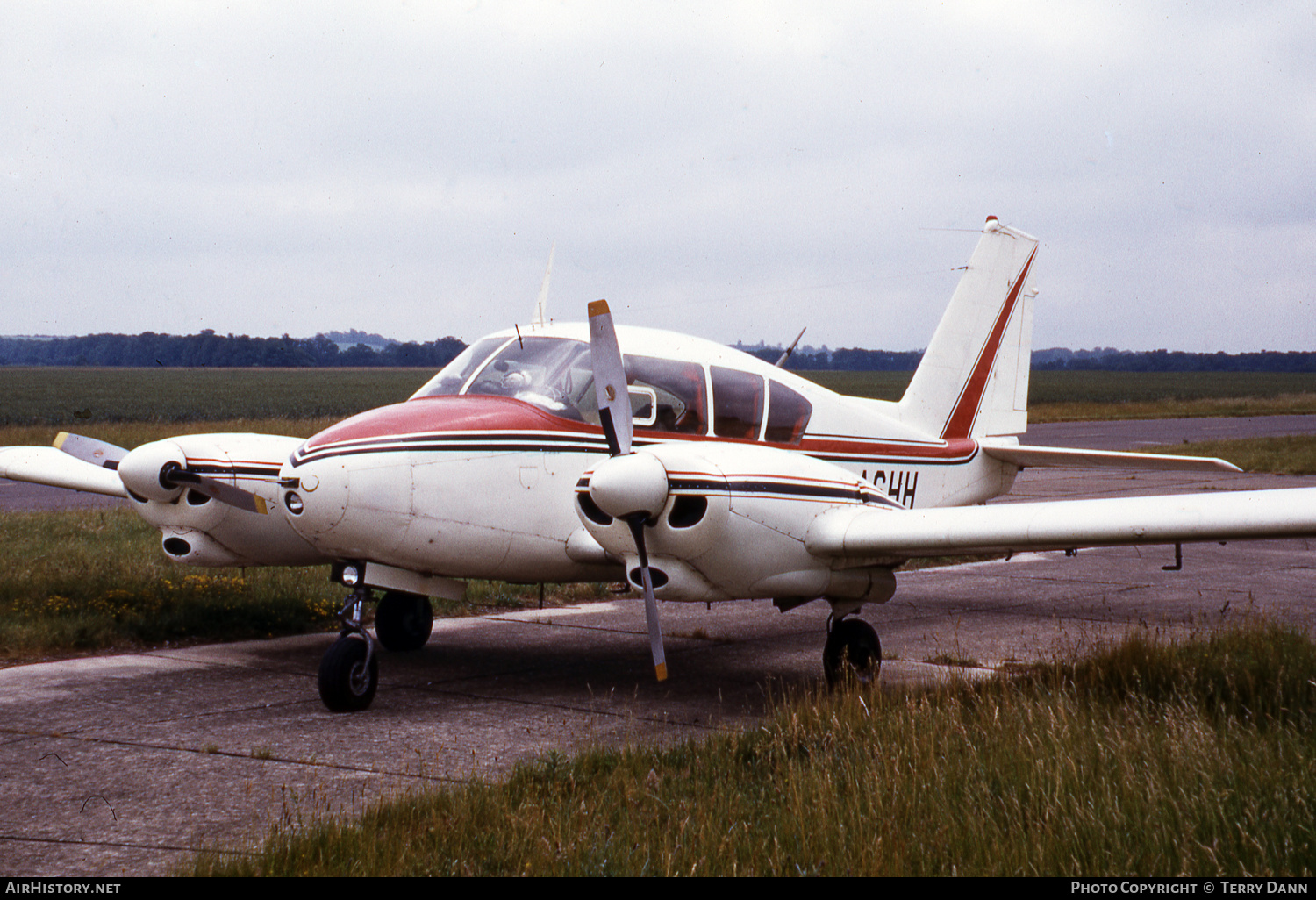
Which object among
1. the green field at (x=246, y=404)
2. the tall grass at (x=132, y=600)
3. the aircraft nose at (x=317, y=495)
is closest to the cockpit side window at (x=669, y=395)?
the aircraft nose at (x=317, y=495)

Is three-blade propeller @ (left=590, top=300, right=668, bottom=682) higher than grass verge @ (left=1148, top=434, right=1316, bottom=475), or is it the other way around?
three-blade propeller @ (left=590, top=300, right=668, bottom=682)

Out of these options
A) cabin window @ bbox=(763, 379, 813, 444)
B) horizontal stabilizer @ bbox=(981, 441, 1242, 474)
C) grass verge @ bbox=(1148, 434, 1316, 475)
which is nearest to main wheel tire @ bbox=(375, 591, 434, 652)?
cabin window @ bbox=(763, 379, 813, 444)

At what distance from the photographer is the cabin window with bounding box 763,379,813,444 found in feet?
30.1

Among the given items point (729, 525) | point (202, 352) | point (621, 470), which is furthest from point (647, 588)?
point (202, 352)

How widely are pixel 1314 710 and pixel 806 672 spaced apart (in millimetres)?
3787

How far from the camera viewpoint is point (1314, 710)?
649 centimetres

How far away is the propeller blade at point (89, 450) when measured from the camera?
33.0 ft

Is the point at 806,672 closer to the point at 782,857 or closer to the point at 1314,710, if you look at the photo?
the point at 1314,710

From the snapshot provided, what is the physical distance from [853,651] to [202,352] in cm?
13352

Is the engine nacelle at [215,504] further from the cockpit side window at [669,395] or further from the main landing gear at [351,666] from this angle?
the cockpit side window at [669,395]

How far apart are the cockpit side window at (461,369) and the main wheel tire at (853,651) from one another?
3.41 meters

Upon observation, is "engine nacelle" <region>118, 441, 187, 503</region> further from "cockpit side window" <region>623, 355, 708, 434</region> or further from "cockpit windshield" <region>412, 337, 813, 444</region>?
"cockpit side window" <region>623, 355, 708, 434</region>

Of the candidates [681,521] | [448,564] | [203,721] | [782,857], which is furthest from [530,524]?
[782,857]

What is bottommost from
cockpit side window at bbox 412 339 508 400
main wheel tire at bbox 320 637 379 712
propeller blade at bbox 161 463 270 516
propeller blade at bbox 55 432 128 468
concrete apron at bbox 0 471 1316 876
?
concrete apron at bbox 0 471 1316 876
